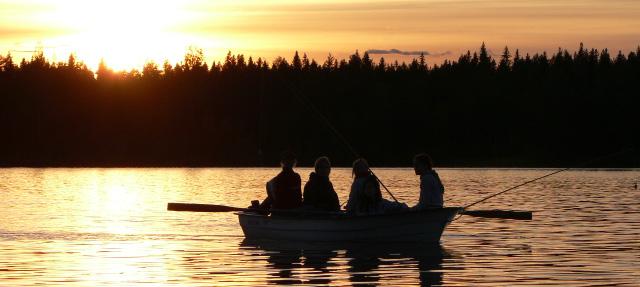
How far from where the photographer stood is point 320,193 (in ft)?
93.5

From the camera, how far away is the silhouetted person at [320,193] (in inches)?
1109

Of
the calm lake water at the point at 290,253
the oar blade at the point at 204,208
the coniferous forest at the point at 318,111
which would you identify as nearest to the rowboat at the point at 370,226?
the calm lake water at the point at 290,253

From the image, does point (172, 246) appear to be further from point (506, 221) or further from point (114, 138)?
point (114, 138)

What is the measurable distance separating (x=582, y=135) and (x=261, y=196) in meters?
101

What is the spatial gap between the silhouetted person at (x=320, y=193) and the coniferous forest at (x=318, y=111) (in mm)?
113978

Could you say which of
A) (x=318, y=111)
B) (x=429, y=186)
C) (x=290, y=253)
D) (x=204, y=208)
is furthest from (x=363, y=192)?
(x=318, y=111)

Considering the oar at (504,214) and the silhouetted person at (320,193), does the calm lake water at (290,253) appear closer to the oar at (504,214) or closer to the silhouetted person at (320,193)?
the oar at (504,214)

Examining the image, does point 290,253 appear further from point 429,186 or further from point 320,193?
point 429,186

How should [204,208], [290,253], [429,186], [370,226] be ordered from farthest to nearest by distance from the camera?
[204,208]
[370,226]
[429,186]
[290,253]

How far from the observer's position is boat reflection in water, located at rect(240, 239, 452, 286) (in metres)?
21.5

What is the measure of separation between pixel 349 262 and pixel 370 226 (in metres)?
3.05

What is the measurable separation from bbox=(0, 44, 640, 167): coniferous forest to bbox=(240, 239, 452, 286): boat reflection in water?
4522 inches

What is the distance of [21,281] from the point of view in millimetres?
20969

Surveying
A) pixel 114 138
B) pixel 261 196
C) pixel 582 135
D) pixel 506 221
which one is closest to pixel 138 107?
pixel 114 138
